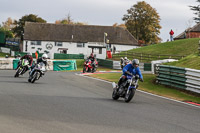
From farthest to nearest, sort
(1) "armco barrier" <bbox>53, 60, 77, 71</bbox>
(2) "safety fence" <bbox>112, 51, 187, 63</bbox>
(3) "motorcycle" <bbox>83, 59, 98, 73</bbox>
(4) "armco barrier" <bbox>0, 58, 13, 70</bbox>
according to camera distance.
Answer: (2) "safety fence" <bbox>112, 51, 187, 63</bbox>, (1) "armco barrier" <bbox>53, 60, 77, 71</bbox>, (4) "armco barrier" <bbox>0, 58, 13, 70</bbox>, (3) "motorcycle" <bbox>83, 59, 98, 73</bbox>

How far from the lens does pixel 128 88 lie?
46.2 ft

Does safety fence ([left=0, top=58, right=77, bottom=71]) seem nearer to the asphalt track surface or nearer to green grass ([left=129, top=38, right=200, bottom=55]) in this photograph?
green grass ([left=129, top=38, right=200, bottom=55])

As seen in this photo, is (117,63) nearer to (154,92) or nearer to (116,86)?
(154,92)

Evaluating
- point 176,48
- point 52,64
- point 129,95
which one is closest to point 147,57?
point 176,48

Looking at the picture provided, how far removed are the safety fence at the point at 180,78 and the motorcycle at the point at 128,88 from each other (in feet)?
15.8

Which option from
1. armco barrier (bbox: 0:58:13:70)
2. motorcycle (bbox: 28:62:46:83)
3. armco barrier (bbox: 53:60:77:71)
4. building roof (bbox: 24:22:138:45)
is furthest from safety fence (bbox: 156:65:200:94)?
building roof (bbox: 24:22:138:45)

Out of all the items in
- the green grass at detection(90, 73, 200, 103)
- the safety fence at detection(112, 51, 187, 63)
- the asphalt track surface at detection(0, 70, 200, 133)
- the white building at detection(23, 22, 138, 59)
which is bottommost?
the green grass at detection(90, 73, 200, 103)

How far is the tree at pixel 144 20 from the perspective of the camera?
9506cm

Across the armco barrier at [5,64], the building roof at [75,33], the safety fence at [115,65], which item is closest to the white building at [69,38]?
the building roof at [75,33]

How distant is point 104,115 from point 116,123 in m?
1.20

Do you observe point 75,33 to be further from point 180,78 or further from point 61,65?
point 180,78

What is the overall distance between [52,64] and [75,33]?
51241mm

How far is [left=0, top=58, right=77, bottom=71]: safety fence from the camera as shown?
39875 mm

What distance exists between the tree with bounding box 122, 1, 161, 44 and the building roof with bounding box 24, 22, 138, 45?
337 centimetres
